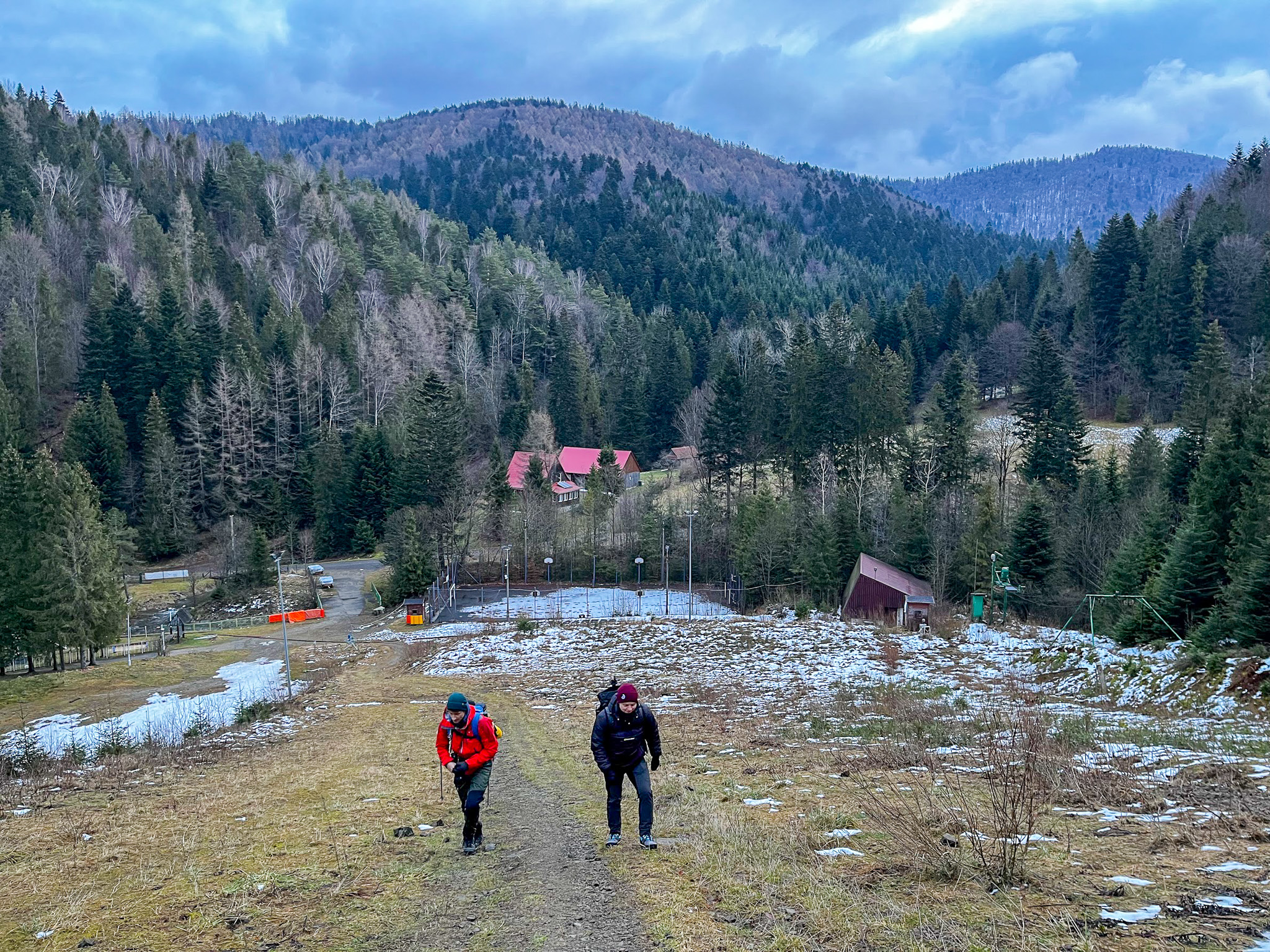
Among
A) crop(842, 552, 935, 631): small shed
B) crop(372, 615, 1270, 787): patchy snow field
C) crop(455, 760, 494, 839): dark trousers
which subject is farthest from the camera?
crop(842, 552, 935, 631): small shed

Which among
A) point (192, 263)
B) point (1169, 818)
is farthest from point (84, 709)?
point (192, 263)

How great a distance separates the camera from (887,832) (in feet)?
26.0

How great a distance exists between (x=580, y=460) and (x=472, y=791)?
84828 millimetres

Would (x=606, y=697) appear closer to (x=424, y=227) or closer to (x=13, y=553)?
(x=13, y=553)

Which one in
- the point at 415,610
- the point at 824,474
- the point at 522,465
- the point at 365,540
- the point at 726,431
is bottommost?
the point at 415,610

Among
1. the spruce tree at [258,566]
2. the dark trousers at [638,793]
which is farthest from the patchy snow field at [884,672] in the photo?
the spruce tree at [258,566]

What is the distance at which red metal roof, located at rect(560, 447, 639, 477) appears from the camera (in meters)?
92.1

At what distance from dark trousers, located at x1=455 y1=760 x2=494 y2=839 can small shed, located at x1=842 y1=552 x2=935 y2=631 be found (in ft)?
113

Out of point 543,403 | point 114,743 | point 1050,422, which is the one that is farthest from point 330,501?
point 1050,422

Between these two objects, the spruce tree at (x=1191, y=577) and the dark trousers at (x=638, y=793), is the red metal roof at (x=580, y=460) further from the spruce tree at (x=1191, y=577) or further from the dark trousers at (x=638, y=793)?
the dark trousers at (x=638, y=793)

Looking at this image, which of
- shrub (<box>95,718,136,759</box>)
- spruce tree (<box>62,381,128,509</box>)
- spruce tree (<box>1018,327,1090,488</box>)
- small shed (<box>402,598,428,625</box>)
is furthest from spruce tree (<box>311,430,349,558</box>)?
spruce tree (<box>1018,327,1090,488</box>)

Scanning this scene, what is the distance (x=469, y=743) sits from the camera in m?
9.11

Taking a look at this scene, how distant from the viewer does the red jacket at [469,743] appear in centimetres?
909

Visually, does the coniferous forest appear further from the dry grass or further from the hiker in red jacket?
the hiker in red jacket
